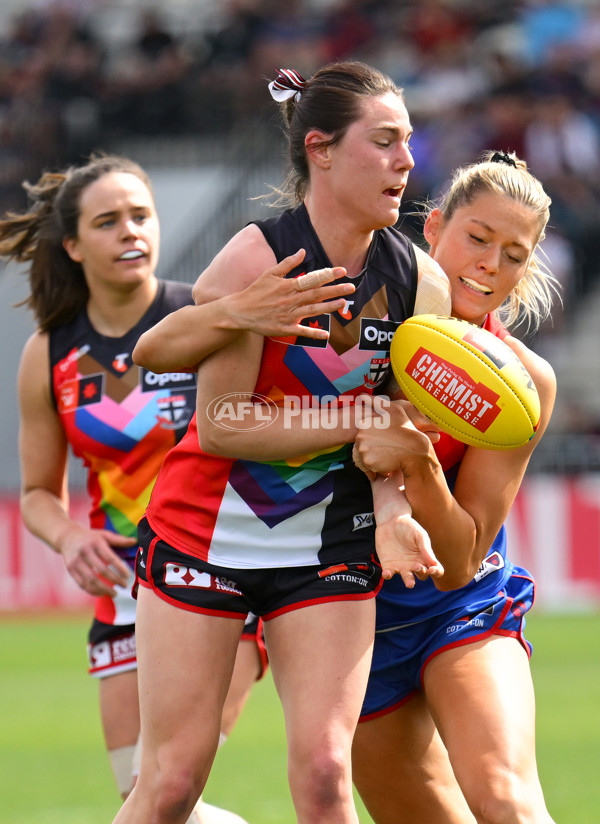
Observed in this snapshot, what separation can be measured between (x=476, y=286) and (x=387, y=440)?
0.64 meters

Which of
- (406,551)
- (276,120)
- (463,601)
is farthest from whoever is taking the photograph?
(276,120)

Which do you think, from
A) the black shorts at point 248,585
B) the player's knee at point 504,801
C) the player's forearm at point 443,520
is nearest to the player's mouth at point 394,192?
the player's forearm at point 443,520

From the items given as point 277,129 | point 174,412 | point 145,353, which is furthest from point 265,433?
point 277,129

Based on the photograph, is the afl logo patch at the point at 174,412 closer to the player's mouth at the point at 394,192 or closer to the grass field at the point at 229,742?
the player's mouth at the point at 394,192

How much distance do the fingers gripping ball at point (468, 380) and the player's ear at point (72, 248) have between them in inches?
68.2

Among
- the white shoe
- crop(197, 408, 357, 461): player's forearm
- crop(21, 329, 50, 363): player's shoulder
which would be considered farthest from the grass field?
crop(197, 408, 357, 461): player's forearm

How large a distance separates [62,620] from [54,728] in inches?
209

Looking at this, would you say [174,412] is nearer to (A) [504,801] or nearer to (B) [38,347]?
(B) [38,347]

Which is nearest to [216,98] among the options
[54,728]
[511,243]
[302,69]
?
[302,69]

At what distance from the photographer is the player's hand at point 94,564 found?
459 centimetres

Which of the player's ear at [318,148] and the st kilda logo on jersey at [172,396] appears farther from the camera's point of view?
the st kilda logo on jersey at [172,396]

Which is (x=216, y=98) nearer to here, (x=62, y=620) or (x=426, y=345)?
(x=62, y=620)

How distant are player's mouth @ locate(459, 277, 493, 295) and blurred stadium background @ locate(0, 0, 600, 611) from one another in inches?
363

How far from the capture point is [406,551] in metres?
3.52
